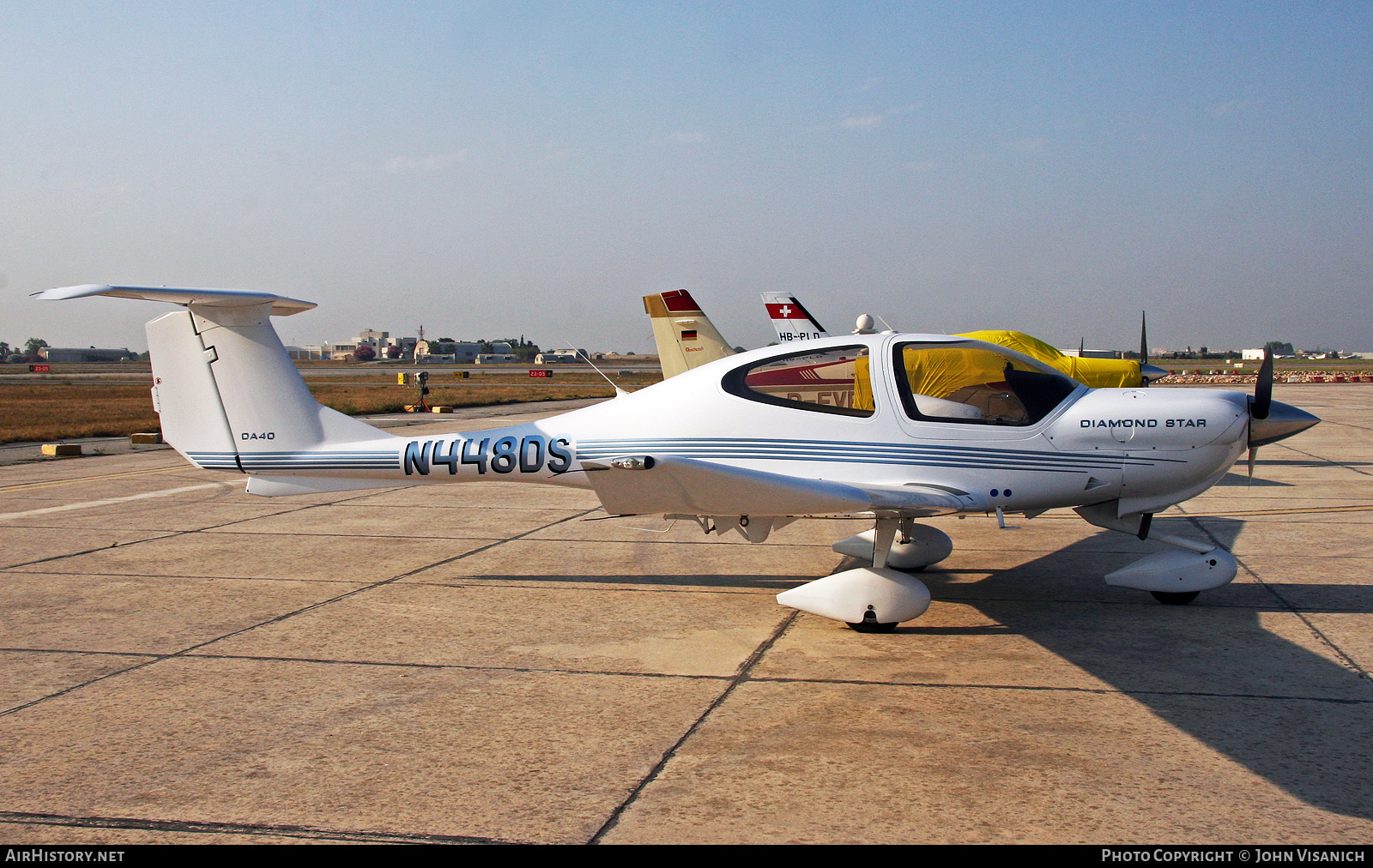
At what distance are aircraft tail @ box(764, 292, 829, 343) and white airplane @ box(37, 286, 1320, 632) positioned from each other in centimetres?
1271

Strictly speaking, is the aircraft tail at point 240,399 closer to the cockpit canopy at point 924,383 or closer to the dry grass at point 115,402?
the cockpit canopy at point 924,383

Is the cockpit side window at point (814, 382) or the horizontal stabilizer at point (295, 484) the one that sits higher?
the cockpit side window at point (814, 382)

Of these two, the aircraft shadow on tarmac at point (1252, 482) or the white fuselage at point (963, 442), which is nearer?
the white fuselage at point (963, 442)

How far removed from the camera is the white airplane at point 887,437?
670 centimetres

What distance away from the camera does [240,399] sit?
7.66m

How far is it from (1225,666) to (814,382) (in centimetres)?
307

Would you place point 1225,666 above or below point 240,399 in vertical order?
below

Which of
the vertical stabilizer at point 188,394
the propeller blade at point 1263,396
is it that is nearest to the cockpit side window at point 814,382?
the propeller blade at point 1263,396

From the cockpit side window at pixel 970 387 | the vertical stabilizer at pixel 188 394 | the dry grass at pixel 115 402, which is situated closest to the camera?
the cockpit side window at pixel 970 387

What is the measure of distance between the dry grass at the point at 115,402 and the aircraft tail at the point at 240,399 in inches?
437

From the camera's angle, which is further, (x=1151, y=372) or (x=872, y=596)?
(x=1151, y=372)

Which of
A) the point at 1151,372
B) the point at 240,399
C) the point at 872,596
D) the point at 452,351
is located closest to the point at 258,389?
the point at 240,399

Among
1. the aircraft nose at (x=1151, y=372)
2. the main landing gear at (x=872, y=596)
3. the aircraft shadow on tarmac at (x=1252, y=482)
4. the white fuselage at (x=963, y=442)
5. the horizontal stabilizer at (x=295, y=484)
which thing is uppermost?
the aircraft nose at (x=1151, y=372)

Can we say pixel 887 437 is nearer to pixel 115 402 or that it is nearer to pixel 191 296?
pixel 191 296
